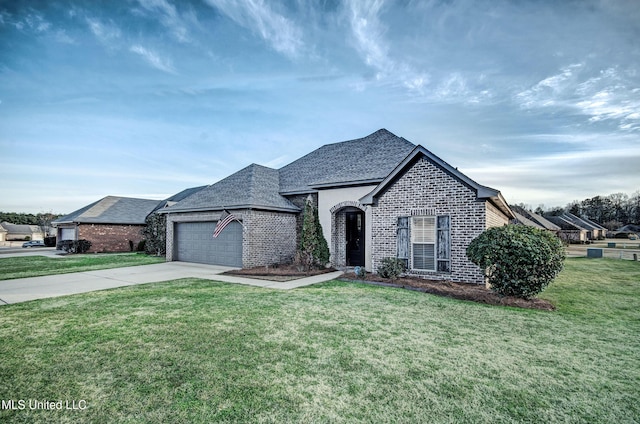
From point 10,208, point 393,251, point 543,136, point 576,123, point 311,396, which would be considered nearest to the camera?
point 311,396

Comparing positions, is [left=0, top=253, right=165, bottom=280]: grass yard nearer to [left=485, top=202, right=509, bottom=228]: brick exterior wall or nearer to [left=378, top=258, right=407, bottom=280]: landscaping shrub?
[left=378, top=258, right=407, bottom=280]: landscaping shrub

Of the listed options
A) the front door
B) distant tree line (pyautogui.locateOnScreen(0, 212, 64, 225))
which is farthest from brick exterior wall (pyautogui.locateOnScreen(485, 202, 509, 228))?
distant tree line (pyautogui.locateOnScreen(0, 212, 64, 225))

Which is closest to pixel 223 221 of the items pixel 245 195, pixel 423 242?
pixel 245 195

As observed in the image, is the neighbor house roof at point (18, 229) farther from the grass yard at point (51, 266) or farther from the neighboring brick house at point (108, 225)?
the grass yard at point (51, 266)

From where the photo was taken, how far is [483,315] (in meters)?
6.66

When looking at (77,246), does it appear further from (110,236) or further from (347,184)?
(347,184)

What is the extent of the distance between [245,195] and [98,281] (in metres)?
6.90

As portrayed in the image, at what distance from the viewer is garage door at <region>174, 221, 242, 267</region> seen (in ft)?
49.1

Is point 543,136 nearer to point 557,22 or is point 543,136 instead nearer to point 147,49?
point 557,22

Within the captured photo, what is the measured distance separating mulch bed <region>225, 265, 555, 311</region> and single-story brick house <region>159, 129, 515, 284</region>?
0.63 metres

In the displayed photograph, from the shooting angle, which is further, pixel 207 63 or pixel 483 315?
pixel 207 63

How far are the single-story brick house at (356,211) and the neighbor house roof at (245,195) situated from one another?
0.08 m

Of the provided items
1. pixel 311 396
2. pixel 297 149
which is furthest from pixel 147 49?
pixel 311 396

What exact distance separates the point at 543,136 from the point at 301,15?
13069mm
